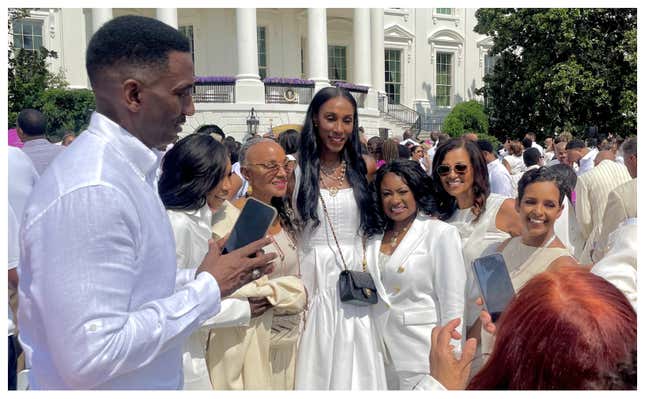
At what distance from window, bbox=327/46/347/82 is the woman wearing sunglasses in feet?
95.8

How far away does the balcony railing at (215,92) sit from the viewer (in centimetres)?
2566

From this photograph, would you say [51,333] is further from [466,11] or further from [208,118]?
[466,11]

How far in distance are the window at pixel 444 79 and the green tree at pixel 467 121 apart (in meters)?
6.79

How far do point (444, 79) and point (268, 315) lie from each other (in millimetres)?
33414

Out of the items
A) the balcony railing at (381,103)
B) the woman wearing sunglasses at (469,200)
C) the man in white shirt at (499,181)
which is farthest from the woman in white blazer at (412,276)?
the balcony railing at (381,103)

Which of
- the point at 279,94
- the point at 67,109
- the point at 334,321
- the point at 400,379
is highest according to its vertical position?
the point at 279,94

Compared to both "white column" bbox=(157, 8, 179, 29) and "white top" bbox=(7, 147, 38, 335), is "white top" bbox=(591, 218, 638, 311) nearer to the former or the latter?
"white top" bbox=(7, 147, 38, 335)

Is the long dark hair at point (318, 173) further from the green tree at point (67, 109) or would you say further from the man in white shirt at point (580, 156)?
the green tree at point (67, 109)

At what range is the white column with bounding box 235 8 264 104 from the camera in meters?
25.7

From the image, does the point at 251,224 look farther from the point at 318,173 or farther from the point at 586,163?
the point at 586,163

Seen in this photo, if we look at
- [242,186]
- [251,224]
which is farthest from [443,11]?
[251,224]

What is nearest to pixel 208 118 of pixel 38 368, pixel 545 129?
pixel 545 129

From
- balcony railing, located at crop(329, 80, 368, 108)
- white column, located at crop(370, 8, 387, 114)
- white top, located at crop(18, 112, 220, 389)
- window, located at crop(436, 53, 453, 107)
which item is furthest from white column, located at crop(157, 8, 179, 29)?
white top, located at crop(18, 112, 220, 389)

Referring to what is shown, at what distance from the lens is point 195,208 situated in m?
3.44
